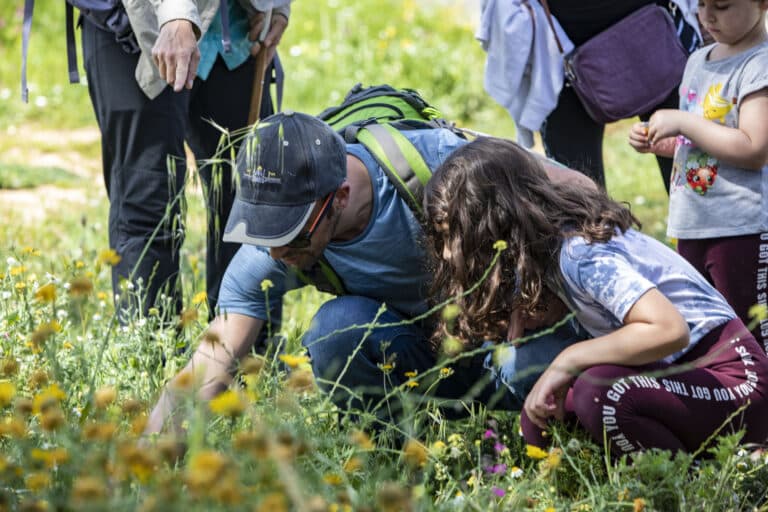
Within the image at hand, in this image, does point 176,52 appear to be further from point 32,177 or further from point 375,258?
point 32,177

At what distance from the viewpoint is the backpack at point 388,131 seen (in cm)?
244

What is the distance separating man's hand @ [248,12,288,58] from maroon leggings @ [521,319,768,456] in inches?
54.0

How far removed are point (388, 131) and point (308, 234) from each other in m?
0.34

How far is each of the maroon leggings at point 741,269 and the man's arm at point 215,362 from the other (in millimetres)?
1215

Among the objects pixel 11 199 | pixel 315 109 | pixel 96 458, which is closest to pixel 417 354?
pixel 96 458

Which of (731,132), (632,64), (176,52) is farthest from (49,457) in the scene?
(632,64)

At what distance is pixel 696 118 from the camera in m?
2.71

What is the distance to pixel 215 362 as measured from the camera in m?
2.37

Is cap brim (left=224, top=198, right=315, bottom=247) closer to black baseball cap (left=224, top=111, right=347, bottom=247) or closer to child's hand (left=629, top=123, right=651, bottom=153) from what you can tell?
black baseball cap (left=224, top=111, right=347, bottom=247)

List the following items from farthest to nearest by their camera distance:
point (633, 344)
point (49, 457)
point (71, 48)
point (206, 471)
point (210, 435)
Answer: point (71, 48) < point (633, 344) < point (210, 435) < point (49, 457) < point (206, 471)

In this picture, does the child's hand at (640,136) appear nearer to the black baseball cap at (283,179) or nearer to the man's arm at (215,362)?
the black baseball cap at (283,179)

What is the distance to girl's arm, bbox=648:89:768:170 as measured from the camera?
2633 mm

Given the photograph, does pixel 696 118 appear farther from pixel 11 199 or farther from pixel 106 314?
pixel 11 199

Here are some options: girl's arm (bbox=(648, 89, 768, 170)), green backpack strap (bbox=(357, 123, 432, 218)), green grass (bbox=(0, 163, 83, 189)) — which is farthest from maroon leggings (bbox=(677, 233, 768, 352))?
green grass (bbox=(0, 163, 83, 189))
